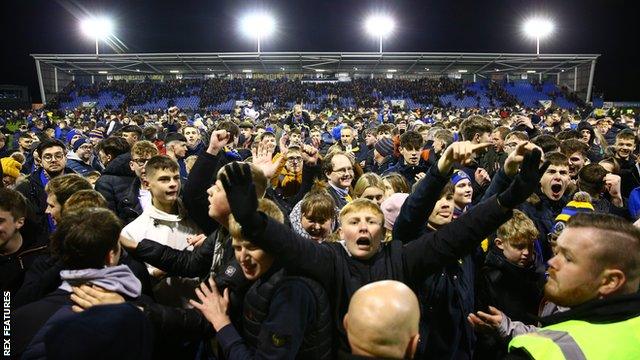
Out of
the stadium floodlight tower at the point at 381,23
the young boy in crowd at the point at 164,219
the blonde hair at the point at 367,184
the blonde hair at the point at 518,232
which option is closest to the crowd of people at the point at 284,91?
the stadium floodlight tower at the point at 381,23

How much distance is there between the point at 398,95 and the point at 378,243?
32293mm

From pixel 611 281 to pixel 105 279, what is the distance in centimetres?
221

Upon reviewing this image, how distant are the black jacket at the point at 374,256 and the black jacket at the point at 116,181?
2884mm

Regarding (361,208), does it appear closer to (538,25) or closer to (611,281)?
(611,281)

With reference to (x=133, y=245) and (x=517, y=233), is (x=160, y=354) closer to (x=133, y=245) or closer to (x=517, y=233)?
(x=133, y=245)

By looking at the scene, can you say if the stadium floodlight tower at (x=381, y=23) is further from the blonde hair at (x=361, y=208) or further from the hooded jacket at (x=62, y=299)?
the hooded jacket at (x=62, y=299)

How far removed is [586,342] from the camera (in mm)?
1518

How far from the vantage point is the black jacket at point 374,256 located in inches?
77.5

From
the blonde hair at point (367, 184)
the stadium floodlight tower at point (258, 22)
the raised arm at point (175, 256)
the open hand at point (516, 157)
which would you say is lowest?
the raised arm at point (175, 256)

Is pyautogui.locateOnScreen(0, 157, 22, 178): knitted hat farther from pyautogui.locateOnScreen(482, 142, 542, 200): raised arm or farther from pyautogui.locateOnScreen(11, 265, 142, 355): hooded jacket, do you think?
pyautogui.locateOnScreen(482, 142, 542, 200): raised arm

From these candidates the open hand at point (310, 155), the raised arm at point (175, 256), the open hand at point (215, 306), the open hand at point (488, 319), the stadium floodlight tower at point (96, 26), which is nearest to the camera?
the open hand at point (215, 306)

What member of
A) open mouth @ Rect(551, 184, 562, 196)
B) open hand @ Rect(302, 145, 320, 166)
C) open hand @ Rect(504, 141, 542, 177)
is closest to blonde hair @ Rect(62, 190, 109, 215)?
open hand @ Rect(302, 145, 320, 166)

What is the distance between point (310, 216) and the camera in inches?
122

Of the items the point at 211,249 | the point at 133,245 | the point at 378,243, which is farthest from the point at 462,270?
the point at 133,245
